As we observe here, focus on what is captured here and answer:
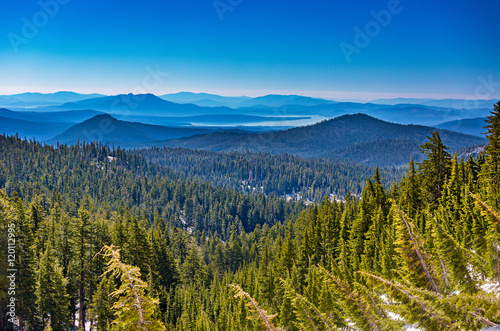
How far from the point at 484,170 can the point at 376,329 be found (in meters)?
40.0

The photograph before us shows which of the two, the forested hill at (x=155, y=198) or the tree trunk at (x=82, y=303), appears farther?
the forested hill at (x=155, y=198)

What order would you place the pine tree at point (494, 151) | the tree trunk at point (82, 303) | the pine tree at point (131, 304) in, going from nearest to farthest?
1. the pine tree at point (131, 304)
2. the pine tree at point (494, 151)
3. the tree trunk at point (82, 303)

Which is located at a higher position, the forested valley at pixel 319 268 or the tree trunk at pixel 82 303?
the forested valley at pixel 319 268

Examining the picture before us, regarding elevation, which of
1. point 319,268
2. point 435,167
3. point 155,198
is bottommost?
point 155,198

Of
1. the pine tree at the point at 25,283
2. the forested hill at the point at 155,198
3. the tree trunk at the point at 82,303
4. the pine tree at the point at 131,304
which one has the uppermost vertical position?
the pine tree at the point at 131,304

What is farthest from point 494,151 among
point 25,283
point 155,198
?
point 155,198

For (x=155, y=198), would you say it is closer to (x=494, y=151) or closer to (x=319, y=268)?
(x=494, y=151)

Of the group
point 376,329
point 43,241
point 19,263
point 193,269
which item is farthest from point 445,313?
point 193,269

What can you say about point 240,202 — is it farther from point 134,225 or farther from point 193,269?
point 134,225

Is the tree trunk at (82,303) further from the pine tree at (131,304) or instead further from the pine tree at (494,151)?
the pine tree at (494,151)

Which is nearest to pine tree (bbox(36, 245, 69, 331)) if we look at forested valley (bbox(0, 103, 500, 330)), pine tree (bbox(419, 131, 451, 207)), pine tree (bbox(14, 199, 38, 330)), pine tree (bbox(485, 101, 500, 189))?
forested valley (bbox(0, 103, 500, 330))

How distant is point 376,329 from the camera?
736 centimetres

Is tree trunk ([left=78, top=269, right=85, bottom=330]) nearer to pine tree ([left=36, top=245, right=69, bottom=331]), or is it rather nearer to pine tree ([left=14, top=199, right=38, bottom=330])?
pine tree ([left=36, top=245, right=69, bottom=331])

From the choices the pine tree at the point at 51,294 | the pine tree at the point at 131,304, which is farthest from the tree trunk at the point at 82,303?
the pine tree at the point at 131,304
